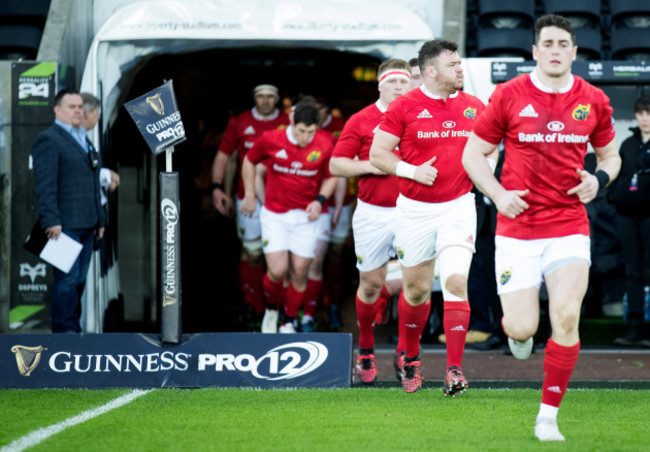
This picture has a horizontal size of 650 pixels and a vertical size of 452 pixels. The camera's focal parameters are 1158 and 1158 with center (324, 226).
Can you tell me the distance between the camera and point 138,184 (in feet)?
42.1

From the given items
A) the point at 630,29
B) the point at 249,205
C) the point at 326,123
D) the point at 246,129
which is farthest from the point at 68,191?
the point at 630,29

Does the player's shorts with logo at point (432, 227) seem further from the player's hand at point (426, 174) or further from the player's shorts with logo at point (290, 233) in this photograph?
the player's shorts with logo at point (290, 233)

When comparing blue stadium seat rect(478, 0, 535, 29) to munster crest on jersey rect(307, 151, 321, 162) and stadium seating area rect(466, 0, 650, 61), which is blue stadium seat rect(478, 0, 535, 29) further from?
munster crest on jersey rect(307, 151, 321, 162)

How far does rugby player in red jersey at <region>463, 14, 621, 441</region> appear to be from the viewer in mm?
5910

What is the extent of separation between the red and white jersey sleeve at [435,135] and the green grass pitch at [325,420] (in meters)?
1.35

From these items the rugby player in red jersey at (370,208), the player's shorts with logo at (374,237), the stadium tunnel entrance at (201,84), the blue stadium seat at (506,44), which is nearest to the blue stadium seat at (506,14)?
the blue stadium seat at (506,44)

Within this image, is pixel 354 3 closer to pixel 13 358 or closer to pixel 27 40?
pixel 27 40

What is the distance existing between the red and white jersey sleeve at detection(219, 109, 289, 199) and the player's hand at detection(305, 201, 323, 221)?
5.08 ft

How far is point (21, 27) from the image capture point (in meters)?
13.1

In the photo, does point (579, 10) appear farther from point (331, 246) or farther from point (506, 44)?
point (331, 246)

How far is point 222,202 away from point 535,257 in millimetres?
6902

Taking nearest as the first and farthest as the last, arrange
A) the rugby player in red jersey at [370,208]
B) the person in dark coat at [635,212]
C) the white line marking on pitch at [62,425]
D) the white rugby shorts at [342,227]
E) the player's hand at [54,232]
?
the white line marking on pitch at [62,425] < the rugby player in red jersey at [370,208] < the player's hand at [54,232] < the person in dark coat at [635,212] < the white rugby shorts at [342,227]

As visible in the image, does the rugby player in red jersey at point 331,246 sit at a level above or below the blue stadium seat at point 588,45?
below

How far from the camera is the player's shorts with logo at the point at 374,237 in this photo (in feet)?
27.7
